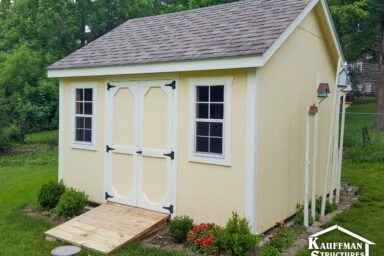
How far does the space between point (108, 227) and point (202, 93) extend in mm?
2600

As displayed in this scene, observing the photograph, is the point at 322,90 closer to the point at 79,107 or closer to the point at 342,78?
the point at 342,78

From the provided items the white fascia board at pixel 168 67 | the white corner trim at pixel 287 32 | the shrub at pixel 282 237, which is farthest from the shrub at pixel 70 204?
the white corner trim at pixel 287 32

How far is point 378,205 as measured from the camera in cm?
746

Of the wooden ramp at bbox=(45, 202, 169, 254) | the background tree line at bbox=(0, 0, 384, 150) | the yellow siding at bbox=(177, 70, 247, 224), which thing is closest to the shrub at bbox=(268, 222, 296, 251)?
the yellow siding at bbox=(177, 70, 247, 224)

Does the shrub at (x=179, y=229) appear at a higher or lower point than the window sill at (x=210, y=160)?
lower

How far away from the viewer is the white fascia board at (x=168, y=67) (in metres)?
5.49

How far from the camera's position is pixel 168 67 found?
6.29 meters

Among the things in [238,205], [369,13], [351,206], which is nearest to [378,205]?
[351,206]

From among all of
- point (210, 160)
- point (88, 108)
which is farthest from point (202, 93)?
point (88, 108)

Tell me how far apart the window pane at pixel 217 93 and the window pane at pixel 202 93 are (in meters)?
0.11

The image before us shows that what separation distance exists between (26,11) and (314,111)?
24.7 metres

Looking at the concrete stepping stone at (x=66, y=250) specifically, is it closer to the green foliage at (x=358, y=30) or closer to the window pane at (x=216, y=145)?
the window pane at (x=216, y=145)

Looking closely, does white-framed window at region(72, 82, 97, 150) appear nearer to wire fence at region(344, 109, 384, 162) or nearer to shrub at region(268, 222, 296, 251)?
shrub at region(268, 222, 296, 251)

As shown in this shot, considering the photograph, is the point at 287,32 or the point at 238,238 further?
the point at 287,32
